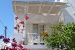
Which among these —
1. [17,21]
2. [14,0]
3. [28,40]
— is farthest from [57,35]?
[17,21]

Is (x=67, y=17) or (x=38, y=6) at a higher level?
(x=38, y=6)

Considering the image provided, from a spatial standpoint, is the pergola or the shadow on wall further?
the shadow on wall

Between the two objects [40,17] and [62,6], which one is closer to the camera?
[62,6]

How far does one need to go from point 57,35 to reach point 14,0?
652 cm

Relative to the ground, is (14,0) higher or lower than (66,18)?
higher

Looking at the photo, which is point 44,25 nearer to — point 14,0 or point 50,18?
point 50,18

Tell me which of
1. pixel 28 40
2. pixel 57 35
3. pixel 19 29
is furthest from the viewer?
pixel 19 29

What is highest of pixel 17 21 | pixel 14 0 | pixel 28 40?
pixel 14 0

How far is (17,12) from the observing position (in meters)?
26.3

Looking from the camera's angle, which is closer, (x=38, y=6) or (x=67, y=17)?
(x=67, y=17)

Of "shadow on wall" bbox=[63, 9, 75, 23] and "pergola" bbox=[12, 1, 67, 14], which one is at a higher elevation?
"pergola" bbox=[12, 1, 67, 14]

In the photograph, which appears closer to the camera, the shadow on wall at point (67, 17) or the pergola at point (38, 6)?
the pergola at point (38, 6)

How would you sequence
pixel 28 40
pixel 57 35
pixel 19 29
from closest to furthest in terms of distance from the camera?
pixel 57 35 → pixel 28 40 → pixel 19 29

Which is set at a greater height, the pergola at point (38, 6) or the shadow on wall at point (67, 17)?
the pergola at point (38, 6)
